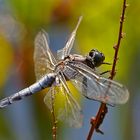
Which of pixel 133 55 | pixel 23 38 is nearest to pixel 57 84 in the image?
pixel 133 55

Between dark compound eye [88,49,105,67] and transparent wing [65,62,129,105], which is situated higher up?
dark compound eye [88,49,105,67]

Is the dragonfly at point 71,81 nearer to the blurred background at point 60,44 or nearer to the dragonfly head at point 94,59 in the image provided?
the dragonfly head at point 94,59

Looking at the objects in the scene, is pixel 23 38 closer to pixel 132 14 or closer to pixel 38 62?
pixel 132 14

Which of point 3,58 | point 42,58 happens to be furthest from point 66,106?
point 3,58

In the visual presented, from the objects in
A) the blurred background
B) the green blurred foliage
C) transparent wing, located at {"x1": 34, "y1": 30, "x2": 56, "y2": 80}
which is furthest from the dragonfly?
the green blurred foliage

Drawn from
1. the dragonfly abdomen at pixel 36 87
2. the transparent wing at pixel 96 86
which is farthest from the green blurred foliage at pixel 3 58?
the transparent wing at pixel 96 86

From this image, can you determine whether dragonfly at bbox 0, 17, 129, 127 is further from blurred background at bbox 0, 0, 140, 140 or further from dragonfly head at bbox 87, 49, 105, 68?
blurred background at bbox 0, 0, 140, 140

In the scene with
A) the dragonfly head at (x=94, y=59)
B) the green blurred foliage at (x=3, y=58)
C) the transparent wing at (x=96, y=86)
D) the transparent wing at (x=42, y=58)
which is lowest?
the transparent wing at (x=96, y=86)
